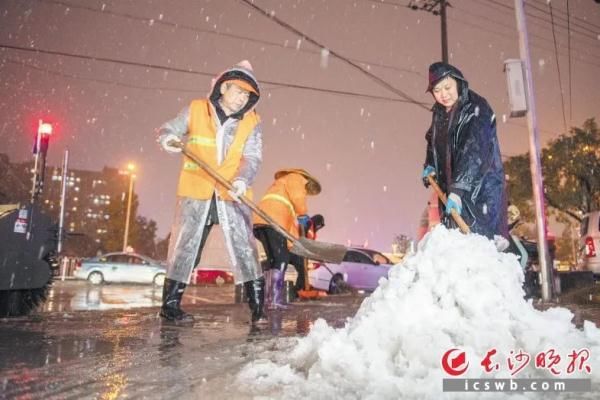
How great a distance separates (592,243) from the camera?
35.6 feet

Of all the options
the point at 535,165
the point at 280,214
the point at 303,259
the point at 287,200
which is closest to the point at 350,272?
the point at 303,259

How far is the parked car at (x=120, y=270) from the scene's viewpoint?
59.5 ft

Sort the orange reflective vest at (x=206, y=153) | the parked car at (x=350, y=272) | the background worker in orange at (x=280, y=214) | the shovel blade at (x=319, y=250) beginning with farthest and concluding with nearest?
the parked car at (x=350, y=272) < the background worker in orange at (x=280, y=214) < the shovel blade at (x=319, y=250) < the orange reflective vest at (x=206, y=153)

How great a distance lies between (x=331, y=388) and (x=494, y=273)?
1.11 m

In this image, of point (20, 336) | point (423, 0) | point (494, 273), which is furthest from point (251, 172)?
point (423, 0)

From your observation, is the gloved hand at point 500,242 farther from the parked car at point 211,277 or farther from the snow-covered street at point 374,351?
the parked car at point 211,277

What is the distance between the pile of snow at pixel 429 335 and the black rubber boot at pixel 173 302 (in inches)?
77.9

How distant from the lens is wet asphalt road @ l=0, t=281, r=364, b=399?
6.11ft

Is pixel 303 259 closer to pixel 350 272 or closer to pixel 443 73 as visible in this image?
pixel 350 272

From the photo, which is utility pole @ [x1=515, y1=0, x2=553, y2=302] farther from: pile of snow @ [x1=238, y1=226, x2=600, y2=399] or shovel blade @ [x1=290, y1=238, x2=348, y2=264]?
pile of snow @ [x1=238, y1=226, x2=600, y2=399]

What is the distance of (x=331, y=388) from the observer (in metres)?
1.74

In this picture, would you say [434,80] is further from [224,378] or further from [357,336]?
[224,378]

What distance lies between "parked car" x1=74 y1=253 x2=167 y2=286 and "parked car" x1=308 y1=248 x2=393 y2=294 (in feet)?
24.5

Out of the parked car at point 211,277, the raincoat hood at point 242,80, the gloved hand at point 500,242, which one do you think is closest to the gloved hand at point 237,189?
the raincoat hood at point 242,80
